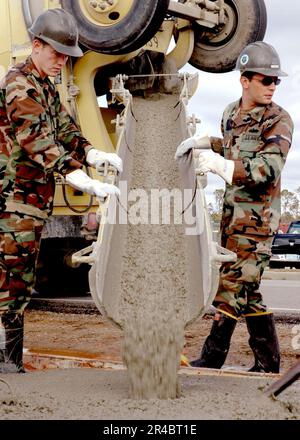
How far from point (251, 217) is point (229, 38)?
4.90 meters

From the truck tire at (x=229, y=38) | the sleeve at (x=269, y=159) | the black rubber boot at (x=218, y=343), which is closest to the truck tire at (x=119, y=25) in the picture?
the truck tire at (x=229, y=38)

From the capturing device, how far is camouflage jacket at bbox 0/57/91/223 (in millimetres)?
4387

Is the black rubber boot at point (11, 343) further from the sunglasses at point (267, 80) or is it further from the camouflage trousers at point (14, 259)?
the sunglasses at point (267, 80)

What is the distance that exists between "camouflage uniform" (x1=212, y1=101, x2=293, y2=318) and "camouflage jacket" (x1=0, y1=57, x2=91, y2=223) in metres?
0.97

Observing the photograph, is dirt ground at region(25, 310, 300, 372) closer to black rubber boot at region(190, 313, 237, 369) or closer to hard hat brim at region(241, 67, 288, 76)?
black rubber boot at region(190, 313, 237, 369)

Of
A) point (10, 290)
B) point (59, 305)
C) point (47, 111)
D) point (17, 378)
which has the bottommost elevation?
point (59, 305)

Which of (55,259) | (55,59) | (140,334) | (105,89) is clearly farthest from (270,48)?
(55,259)

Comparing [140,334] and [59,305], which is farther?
[59,305]

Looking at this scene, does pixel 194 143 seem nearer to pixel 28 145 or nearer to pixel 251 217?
pixel 251 217

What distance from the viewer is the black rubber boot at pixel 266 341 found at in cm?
473

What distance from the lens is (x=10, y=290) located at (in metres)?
4.52

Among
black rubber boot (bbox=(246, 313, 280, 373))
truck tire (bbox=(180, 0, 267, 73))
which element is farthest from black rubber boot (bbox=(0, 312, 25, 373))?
truck tire (bbox=(180, 0, 267, 73))

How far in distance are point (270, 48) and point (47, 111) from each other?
140 cm
